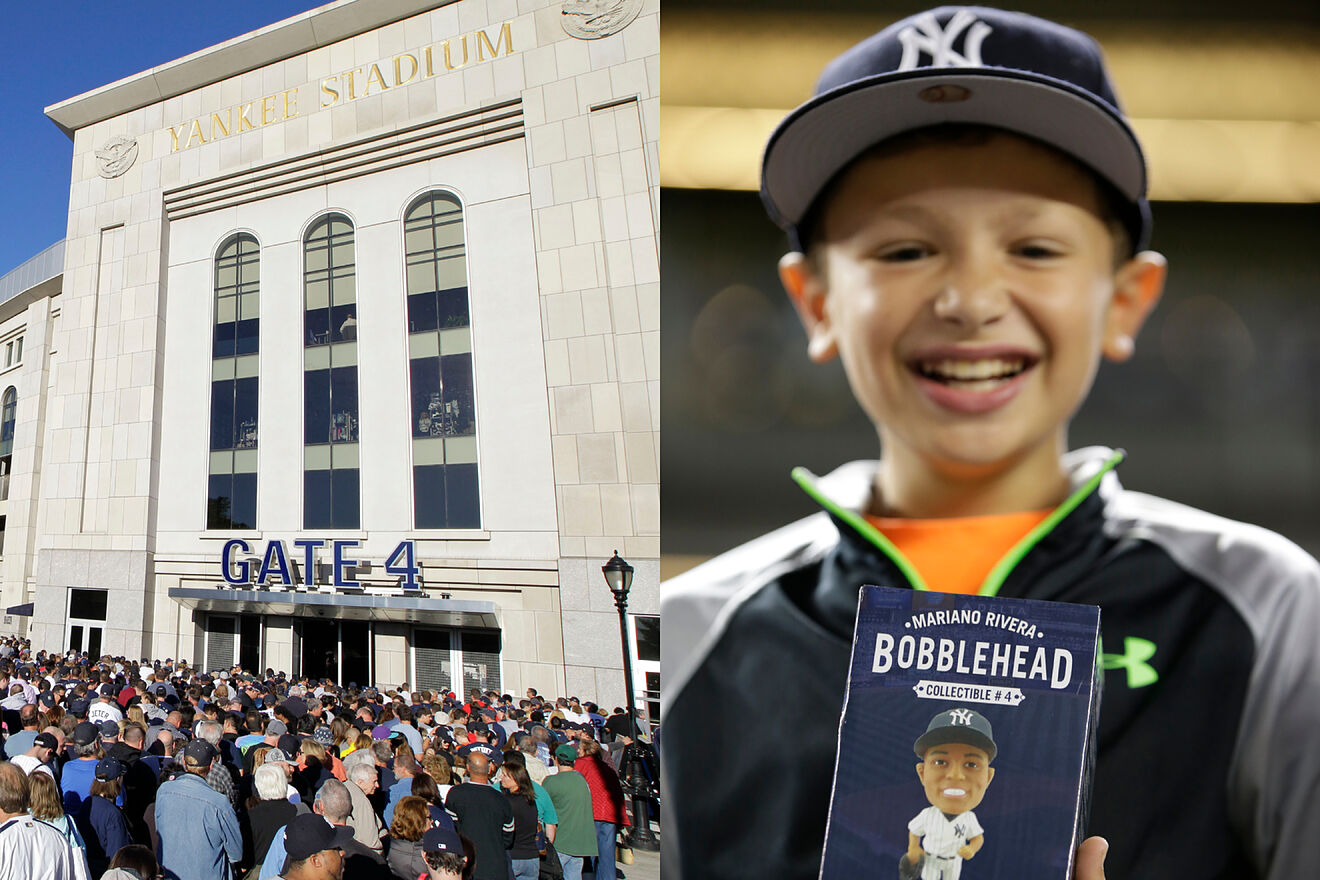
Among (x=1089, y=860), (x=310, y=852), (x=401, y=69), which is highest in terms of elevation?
(x=401, y=69)

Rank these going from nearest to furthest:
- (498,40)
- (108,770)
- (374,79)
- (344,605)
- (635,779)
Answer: (108,770), (635,779), (344,605), (498,40), (374,79)

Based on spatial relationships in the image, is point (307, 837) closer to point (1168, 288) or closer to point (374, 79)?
point (1168, 288)

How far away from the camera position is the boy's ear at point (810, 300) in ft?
12.6

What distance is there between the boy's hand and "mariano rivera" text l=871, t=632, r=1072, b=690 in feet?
1.66

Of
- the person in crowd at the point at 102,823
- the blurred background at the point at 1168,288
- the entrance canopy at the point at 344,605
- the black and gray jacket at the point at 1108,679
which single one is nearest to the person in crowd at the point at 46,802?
the person in crowd at the point at 102,823

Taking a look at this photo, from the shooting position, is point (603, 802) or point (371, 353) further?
point (371, 353)

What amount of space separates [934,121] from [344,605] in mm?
13793

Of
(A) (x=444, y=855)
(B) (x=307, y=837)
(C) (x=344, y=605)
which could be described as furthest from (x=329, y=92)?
(A) (x=444, y=855)

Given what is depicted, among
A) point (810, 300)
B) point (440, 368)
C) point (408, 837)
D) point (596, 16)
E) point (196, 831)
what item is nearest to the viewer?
point (810, 300)

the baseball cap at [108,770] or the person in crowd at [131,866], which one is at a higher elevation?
the baseball cap at [108,770]

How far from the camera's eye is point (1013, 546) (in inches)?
143

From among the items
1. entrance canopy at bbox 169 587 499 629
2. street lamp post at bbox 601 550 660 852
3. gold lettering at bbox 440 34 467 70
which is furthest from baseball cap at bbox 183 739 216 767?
gold lettering at bbox 440 34 467 70

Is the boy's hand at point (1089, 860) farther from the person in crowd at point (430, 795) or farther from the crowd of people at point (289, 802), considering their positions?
the person in crowd at point (430, 795)

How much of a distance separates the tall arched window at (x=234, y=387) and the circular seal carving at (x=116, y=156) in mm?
3204
